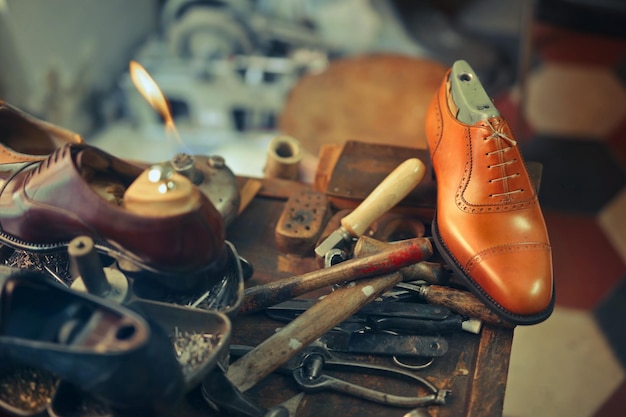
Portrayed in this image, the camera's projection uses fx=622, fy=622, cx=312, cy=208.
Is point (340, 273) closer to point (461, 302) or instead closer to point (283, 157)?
point (461, 302)

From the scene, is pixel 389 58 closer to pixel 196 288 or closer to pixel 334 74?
pixel 334 74

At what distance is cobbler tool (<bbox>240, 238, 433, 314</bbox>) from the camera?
2.79ft

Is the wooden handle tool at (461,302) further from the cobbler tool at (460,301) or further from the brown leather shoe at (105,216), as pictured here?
the brown leather shoe at (105,216)

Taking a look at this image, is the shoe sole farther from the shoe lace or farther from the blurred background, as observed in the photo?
the blurred background

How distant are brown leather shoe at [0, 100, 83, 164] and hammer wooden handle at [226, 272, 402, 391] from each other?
459 millimetres

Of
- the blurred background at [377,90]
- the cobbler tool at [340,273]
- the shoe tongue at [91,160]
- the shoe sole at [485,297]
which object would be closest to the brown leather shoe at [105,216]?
the shoe tongue at [91,160]

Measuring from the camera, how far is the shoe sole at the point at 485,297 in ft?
2.74

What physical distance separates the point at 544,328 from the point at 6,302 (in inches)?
53.4

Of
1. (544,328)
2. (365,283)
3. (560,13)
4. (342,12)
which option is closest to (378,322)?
(365,283)

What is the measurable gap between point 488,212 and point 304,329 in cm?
31

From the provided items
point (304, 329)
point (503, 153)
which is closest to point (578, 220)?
point (503, 153)

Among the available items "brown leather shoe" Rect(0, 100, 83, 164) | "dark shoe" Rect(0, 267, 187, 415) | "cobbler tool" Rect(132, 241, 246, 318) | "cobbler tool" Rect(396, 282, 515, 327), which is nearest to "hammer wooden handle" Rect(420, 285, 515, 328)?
"cobbler tool" Rect(396, 282, 515, 327)

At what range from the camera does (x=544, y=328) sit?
1.64 meters

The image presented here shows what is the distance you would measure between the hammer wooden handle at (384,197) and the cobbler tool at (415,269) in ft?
0.09
